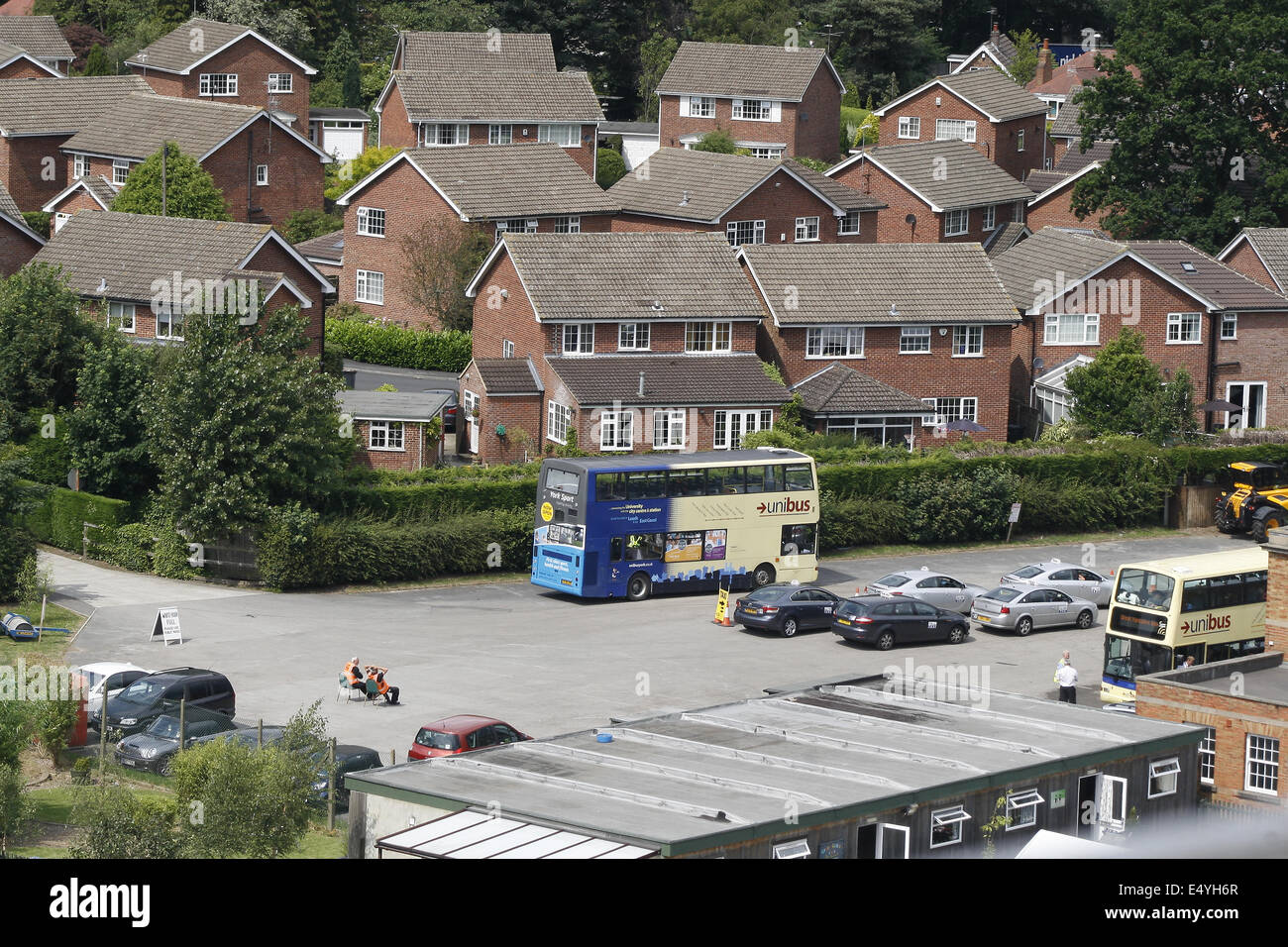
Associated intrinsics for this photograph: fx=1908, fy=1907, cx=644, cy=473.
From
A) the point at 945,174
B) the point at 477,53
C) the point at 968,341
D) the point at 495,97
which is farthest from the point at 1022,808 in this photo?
the point at 477,53

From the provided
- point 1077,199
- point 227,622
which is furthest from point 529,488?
point 1077,199

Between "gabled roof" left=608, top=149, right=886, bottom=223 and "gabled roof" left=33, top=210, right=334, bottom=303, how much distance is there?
18.9m

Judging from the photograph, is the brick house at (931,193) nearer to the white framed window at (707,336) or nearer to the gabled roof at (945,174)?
the gabled roof at (945,174)

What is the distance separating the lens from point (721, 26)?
384ft

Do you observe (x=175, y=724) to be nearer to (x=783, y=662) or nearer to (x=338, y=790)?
(x=338, y=790)

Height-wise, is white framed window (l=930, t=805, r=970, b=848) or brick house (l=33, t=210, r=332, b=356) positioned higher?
brick house (l=33, t=210, r=332, b=356)

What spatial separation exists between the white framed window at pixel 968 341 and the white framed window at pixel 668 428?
11.8 metres

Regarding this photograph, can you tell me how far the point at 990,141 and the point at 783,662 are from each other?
5970cm

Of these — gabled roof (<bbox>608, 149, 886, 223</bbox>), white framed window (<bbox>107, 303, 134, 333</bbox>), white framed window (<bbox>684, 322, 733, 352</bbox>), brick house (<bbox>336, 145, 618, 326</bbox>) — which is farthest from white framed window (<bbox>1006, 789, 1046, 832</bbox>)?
gabled roof (<bbox>608, 149, 886, 223</bbox>)

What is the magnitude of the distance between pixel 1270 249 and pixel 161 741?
50505 mm

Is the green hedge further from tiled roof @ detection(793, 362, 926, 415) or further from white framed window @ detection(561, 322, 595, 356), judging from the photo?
tiled roof @ detection(793, 362, 926, 415)

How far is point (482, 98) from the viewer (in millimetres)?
92125

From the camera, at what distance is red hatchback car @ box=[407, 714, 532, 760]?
34.3 meters

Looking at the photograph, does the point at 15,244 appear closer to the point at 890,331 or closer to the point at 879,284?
the point at 879,284
